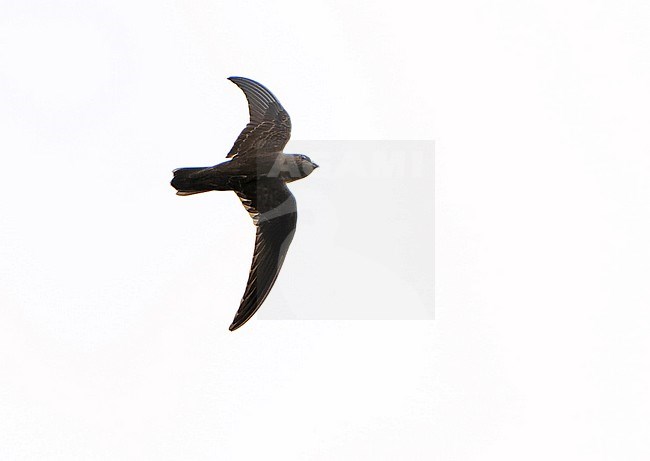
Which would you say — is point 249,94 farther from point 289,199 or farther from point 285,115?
point 289,199

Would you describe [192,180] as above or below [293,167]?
below

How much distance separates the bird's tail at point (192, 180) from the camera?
1206 cm

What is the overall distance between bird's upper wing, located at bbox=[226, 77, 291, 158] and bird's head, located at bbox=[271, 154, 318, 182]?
19cm


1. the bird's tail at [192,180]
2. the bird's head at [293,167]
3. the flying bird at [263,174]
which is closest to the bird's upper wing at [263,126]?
the flying bird at [263,174]

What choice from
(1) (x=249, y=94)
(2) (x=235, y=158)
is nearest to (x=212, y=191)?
(2) (x=235, y=158)

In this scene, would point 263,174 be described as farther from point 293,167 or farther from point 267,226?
point 267,226

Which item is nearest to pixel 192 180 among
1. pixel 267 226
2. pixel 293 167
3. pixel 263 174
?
pixel 263 174

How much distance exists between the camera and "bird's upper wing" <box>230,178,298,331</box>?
11586mm

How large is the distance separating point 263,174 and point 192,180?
92cm

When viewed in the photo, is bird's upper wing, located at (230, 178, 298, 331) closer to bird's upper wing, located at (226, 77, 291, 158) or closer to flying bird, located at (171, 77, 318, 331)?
flying bird, located at (171, 77, 318, 331)

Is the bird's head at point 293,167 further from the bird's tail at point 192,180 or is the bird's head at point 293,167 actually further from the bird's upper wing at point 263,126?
the bird's tail at point 192,180

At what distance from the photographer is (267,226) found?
39.7 ft

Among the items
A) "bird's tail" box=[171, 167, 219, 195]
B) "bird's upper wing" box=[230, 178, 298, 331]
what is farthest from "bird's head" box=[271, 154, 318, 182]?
"bird's tail" box=[171, 167, 219, 195]

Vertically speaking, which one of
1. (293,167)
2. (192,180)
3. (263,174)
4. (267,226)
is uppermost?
(293,167)
